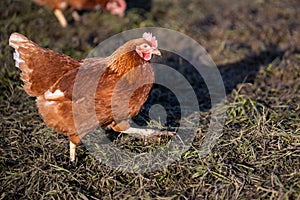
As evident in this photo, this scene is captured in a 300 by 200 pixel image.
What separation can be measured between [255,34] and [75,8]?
9.39 feet

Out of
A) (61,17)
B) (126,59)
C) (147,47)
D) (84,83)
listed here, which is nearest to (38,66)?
(84,83)

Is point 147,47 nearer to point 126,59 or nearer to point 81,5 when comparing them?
point 126,59

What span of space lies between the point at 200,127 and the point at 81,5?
11.2ft

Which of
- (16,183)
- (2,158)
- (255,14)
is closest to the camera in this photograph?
(16,183)

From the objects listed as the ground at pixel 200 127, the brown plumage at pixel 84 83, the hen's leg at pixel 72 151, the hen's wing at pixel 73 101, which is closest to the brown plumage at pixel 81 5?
the ground at pixel 200 127

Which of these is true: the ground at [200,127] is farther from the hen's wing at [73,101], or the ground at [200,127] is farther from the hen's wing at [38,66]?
the hen's wing at [38,66]

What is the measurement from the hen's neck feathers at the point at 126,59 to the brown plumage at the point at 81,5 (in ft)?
10.5

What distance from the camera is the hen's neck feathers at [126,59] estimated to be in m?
3.35

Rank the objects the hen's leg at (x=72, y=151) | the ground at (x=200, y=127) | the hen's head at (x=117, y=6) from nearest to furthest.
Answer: the ground at (x=200, y=127), the hen's leg at (x=72, y=151), the hen's head at (x=117, y=6)

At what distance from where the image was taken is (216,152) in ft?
11.2

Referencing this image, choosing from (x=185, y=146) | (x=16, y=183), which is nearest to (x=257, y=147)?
(x=185, y=146)

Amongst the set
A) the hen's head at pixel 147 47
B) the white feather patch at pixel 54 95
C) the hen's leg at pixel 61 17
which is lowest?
the hen's leg at pixel 61 17

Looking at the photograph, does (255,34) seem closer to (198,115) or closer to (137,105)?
(198,115)

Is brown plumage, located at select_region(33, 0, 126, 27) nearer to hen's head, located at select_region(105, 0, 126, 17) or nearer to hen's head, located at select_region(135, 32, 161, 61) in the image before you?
hen's head, located at select_region(105, 0, 126, 17)
